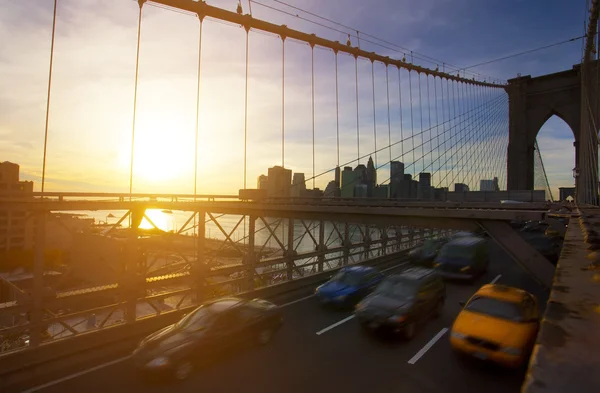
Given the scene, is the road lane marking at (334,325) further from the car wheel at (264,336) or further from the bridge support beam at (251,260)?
the bridge support beam at (251,260)

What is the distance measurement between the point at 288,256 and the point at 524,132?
4419 cm

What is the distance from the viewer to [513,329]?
25.3 ft

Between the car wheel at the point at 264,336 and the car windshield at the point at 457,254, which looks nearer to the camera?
the car wheel at the point at 264,336

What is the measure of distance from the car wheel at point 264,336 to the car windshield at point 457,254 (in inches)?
462

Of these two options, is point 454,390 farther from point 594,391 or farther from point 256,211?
point 256,211

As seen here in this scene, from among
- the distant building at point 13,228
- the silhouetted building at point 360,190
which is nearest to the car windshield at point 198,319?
the silhouetted building at point 360,190

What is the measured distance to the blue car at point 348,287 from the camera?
1212 cm

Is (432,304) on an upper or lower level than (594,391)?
lower

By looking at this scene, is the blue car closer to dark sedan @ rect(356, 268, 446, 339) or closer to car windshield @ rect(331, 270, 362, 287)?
car windshield @ rect(331, 270, 362, 287)

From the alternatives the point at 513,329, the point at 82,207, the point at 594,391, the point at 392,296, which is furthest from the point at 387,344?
the point at 82,207

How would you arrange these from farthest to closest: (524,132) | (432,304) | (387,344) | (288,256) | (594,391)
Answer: (524,132)
(288,256)
(432,304)
(387,344)
(594,391)

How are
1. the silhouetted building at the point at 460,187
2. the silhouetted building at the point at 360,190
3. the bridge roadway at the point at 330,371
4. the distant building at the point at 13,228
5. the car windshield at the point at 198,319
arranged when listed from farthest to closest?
the silhouetted building at the point at 460,187, the distant building at the point at 13,228, the silhouetted building at the point at 360,190, the car windshield at the point at 198,319, the bridge roadway at the point at 330,371

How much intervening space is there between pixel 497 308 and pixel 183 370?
7.60 m

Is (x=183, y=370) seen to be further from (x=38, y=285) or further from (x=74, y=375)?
(x=38, y=285)
